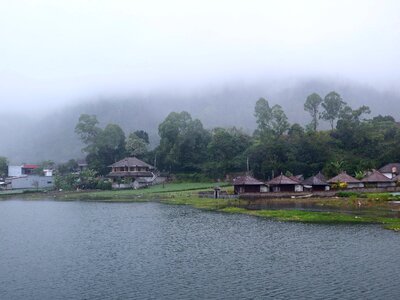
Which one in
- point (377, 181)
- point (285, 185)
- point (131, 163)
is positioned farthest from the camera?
point (131, 163)

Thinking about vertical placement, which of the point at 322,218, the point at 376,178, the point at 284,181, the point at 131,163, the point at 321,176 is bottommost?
the point at 322,218

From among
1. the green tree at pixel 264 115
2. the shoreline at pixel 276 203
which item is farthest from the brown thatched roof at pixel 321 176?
the green tree at pixel 264 115

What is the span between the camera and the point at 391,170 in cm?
9531

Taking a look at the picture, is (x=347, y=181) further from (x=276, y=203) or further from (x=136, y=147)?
(x=136, y=147)

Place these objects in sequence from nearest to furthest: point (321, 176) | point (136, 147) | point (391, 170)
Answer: point (321, 176)
point (391, 170)
point (136, 147)

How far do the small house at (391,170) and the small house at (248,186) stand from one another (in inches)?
1031

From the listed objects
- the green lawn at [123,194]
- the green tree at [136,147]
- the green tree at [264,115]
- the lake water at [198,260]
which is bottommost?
the lake water at [198,260]

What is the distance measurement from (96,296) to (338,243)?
21.4 m

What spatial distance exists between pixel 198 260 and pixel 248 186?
5542 cm

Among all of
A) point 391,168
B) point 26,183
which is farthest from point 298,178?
point 26,183

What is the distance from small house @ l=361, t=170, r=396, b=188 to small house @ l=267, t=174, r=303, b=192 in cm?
1204

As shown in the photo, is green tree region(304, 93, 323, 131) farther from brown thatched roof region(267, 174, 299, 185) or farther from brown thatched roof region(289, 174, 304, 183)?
brown thatched roof region(267, 174, 299, 185)

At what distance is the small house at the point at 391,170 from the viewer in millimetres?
94375

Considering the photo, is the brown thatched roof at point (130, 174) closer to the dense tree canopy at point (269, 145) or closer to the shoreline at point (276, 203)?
the dense tree canopy at point (269, 145)
